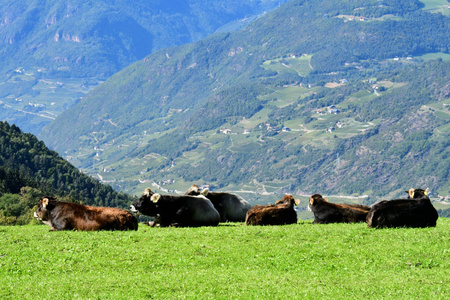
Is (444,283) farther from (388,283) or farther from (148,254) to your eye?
(148,254)

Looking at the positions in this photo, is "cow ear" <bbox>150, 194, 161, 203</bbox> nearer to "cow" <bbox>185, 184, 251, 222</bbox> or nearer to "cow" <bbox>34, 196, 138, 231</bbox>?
"cow" <bbox>34, 196, 138, 231</bbox>

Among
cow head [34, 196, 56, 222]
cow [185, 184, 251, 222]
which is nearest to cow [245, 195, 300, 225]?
cow [185, 184, 251, 222]

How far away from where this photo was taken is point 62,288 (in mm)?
21641

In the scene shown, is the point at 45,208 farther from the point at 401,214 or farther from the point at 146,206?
the point at 401,214

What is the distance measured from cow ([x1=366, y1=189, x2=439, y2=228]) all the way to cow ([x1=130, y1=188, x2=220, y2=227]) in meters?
9.17

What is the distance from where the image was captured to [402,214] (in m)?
32.2

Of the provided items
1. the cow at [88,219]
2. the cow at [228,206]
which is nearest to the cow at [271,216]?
the cow at [88,219]

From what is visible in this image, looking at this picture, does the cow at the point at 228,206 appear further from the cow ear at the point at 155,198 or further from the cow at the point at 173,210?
the cow ear at the point at 155,198

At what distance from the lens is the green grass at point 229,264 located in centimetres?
2142

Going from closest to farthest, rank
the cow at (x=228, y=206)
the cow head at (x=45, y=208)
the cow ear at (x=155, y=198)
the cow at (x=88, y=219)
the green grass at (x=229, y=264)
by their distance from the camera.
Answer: the green grass at (x=229, y=264), the cow at (x=88, y=219), the cow head at (x=45, y=208), the cow ear at (x=155, y=198), the cow at (x=228, y=206)

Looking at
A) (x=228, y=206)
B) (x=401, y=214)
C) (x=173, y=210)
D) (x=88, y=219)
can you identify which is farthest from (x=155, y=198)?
(x=401, y=214)

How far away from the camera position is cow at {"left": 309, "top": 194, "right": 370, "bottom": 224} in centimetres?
3559

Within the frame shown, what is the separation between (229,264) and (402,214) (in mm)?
11121

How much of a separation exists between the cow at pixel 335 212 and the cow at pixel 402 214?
3.03 m
